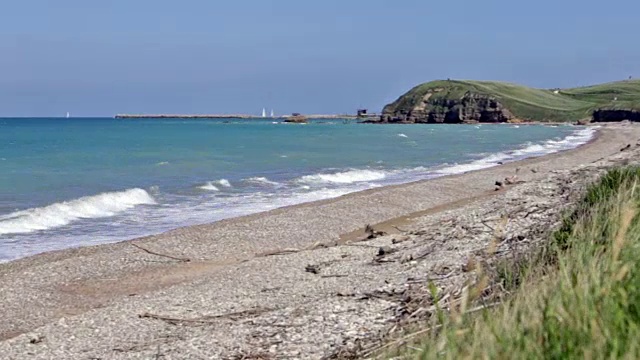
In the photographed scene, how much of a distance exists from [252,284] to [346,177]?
21.2 metres

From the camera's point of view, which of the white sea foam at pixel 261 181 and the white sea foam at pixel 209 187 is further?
the white sea foam at pixel 261 181

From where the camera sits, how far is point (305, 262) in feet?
40.5

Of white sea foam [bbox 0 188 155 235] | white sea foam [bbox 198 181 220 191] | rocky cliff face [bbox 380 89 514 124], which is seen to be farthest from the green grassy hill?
white sea foam [bbox 0 188 155 235]

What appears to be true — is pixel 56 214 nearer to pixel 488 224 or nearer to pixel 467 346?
pixel 488 224

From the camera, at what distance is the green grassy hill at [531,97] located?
142m

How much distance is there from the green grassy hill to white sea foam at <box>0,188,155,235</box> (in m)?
116

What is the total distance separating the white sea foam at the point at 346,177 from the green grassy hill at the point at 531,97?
10472cm

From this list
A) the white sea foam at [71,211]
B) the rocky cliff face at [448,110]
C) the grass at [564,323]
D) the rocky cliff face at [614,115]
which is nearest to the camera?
the grass at [564,323]

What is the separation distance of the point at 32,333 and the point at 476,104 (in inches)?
5688

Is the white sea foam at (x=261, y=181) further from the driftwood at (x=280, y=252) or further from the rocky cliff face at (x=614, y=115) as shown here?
the rocky cliff face at (x=614, y=115)

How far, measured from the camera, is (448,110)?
15412 cm

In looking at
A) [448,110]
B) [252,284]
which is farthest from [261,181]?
[448,110]

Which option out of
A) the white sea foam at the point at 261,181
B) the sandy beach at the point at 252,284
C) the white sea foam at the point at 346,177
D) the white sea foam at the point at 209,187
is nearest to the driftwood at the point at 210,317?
the sandy beach at the point at 252,284

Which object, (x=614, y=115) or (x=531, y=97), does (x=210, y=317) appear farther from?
(x=531, y=97)
